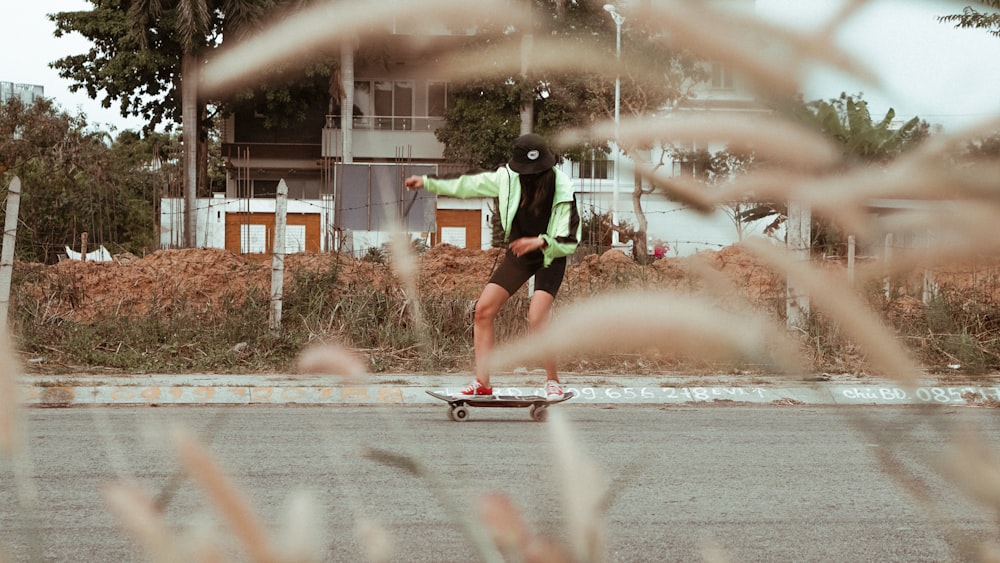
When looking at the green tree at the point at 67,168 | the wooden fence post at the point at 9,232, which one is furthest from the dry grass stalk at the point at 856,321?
the green tree at the point at 67,168

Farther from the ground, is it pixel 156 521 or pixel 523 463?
pixel 156 521

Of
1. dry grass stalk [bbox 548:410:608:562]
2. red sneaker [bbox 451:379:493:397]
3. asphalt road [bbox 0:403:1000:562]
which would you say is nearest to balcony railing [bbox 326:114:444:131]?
asphalt road [bbox 0:403:1000:562]

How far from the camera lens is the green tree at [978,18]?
2.22 feet

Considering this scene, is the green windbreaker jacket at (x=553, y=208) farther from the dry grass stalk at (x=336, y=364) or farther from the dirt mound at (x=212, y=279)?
the dry grass stalk at (x=336, y=364)

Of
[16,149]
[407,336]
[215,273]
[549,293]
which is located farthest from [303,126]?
[549,293]

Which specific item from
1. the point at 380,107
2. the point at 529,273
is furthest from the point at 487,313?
the point at 380,107

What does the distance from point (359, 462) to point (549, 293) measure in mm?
2039

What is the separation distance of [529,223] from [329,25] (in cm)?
605

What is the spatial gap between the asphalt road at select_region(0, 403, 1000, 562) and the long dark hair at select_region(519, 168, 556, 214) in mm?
1366

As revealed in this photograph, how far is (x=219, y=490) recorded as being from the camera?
75 centimetres

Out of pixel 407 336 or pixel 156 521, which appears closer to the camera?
pixel 156 521

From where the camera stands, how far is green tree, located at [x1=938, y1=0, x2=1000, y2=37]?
2.22ft

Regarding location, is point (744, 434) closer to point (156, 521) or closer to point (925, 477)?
point (925, 477)

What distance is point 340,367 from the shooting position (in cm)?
110
